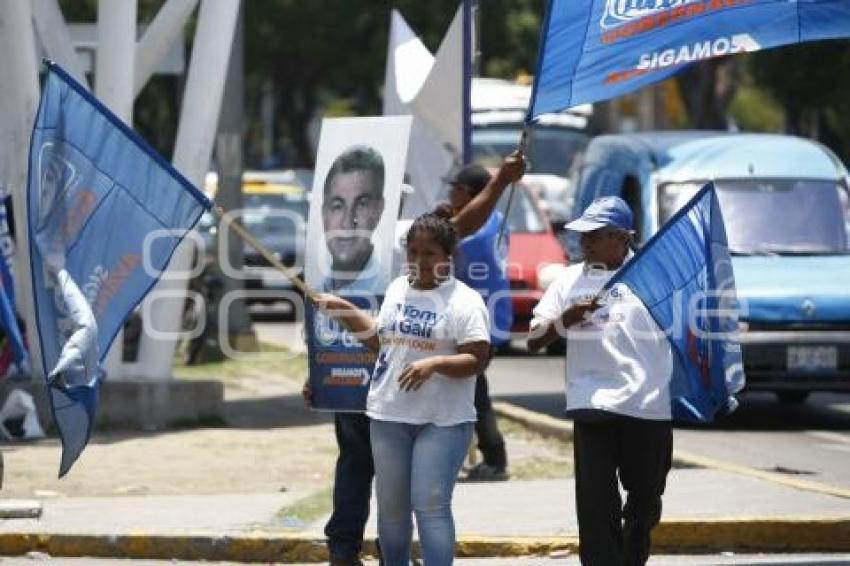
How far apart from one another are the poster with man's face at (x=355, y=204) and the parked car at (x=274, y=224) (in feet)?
62.6

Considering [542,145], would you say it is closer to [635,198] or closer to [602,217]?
[635,198]

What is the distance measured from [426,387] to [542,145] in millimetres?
24997

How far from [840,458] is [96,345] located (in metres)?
6.15

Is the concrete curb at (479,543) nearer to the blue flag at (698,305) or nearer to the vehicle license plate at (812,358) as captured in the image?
the blue flag at (698,305)

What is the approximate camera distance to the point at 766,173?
17156 millimetres

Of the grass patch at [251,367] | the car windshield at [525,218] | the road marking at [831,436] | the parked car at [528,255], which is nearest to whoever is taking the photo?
the road marking at [831,436]

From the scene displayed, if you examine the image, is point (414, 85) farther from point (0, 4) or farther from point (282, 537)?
point (282, 537)

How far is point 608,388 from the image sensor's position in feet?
28.7

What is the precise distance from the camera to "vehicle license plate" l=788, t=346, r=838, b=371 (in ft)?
51.3

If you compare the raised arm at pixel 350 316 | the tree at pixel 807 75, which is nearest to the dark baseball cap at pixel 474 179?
the raised arm at pixel 350 316

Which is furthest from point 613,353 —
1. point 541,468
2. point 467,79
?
point 467,79

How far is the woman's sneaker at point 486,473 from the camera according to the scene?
42.0ft

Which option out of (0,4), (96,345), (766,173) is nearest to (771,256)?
(766,173)

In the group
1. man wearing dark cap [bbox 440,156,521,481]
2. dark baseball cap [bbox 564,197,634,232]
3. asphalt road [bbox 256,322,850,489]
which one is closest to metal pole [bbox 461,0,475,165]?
man wearing dark cap [bbox 440,156,521,481]
